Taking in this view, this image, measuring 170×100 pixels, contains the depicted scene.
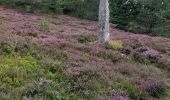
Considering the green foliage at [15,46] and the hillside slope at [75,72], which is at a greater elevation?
the green foliage at [15,46]

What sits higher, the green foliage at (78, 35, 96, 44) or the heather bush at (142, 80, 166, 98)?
the heather bush at (142, 80, 166, 98)

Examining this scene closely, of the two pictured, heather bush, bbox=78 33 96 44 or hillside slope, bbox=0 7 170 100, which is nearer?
hillside slope, bbox=0 7 170 100

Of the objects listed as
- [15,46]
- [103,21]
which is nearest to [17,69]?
[15,46]

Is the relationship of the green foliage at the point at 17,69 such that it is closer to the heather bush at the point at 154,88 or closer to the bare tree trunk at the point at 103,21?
the heather bush at the point at 154,88

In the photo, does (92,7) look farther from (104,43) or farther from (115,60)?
(115,60)

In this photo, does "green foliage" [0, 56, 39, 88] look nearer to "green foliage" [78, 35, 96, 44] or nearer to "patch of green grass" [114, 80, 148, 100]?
"patch of green grass" [114, 80, 148, 100]

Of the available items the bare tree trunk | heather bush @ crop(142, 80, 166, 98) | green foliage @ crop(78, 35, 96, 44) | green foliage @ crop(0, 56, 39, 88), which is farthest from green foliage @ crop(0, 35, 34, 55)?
green foliage @ crop(78, 35, 96, 44)

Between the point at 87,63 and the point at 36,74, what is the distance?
314cm

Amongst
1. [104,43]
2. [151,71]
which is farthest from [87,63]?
[104,43]

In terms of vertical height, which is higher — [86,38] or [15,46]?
[15,46]

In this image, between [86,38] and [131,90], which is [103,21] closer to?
[86,38]

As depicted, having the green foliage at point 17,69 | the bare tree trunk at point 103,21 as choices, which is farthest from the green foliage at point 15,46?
the bare tree trunk at point 103,21

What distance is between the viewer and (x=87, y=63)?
50.6 ft

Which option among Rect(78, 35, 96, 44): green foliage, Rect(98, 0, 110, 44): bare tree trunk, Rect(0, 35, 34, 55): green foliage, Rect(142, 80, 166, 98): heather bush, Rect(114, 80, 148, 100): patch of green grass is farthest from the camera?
Rect(78, 35, 96, 44): green foliage
